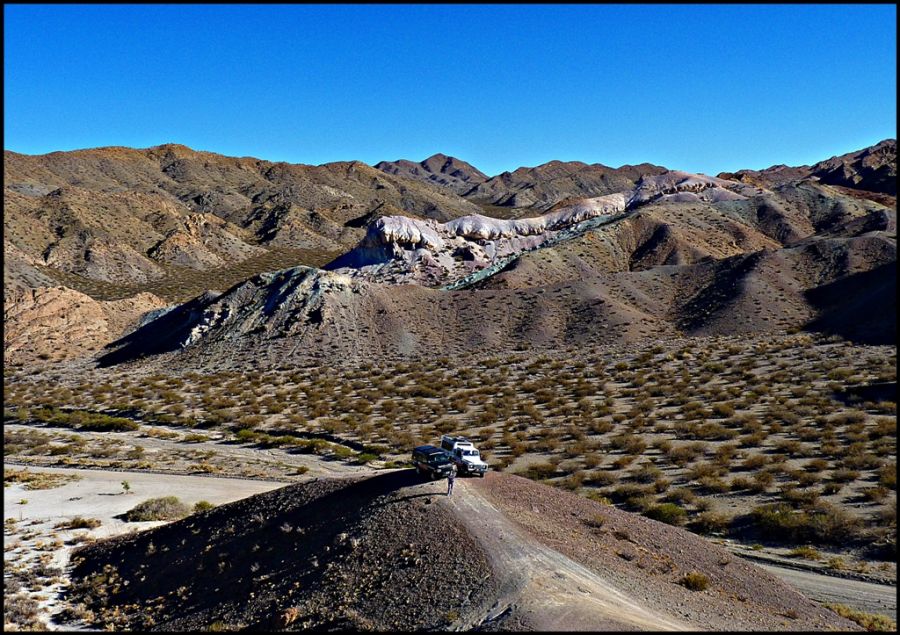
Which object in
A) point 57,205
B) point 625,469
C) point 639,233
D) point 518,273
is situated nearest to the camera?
point 625,469

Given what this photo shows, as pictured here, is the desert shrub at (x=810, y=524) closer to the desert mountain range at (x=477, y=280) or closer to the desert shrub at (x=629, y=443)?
the desert shrub at (x=629, y=443)

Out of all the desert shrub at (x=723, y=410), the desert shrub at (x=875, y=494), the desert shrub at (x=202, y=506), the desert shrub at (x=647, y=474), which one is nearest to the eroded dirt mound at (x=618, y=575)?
the desert shrub at (x=875, y=494)

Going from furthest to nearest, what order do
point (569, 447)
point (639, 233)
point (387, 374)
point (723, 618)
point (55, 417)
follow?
point (639, 233)
point (387, 374)
point (55, 417)
point (569, 447)
point (723, 618)

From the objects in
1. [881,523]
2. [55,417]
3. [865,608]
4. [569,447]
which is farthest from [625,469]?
[55,417]

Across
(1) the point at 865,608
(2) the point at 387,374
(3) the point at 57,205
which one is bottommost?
(1) the point at 865,608

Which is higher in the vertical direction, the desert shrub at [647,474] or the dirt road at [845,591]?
the desert shrub at [647,474]

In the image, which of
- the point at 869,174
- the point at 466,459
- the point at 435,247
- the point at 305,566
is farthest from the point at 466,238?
the point at 869,174

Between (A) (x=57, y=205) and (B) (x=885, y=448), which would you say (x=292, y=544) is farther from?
(A) (x=57, y=205)

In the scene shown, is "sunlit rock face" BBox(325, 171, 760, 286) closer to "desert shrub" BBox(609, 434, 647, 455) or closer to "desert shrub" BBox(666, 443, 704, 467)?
"desert shrub" BBox(609, 434, 647, 455)
